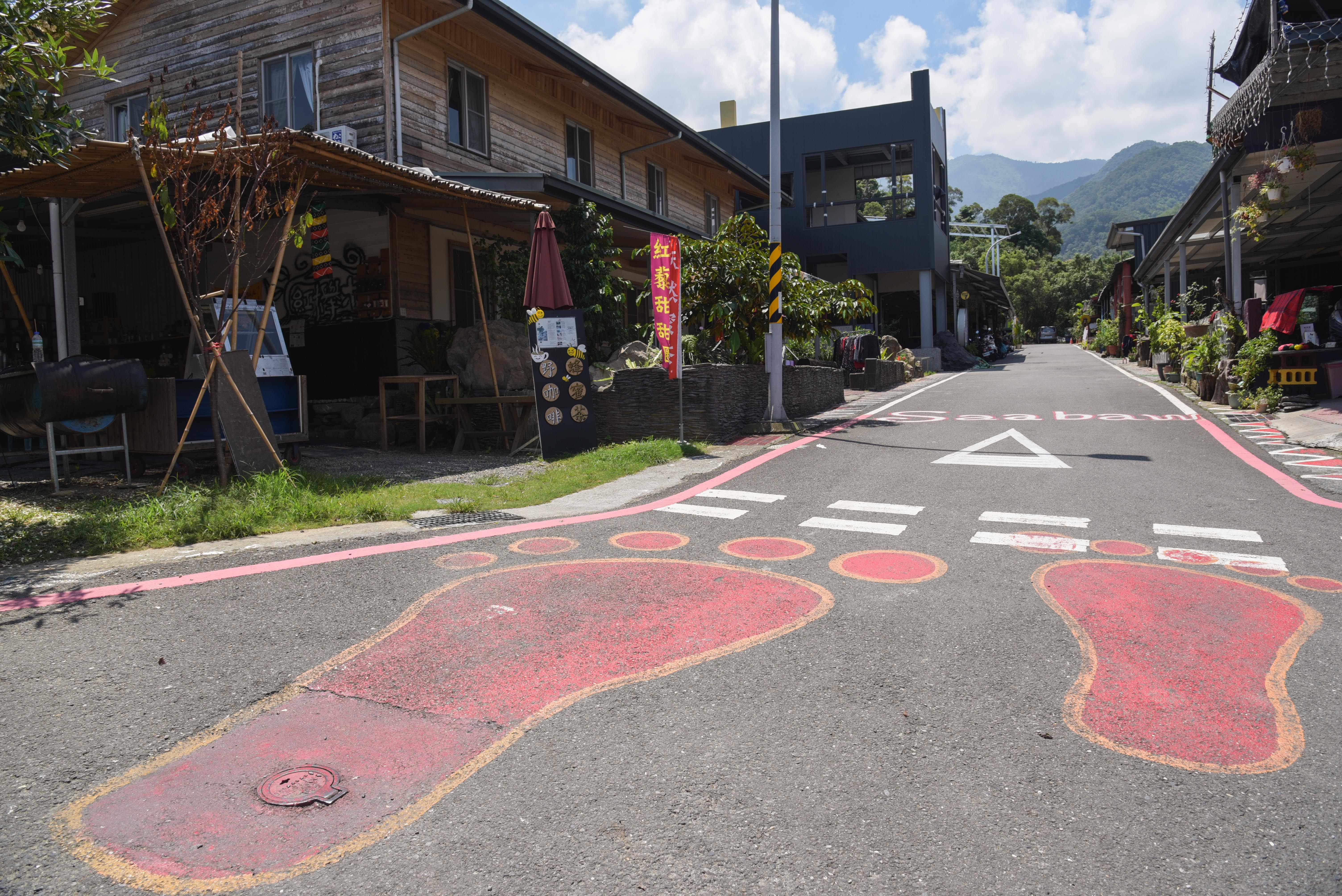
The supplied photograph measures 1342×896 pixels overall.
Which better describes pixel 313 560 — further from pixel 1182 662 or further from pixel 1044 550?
pixel 1182 662

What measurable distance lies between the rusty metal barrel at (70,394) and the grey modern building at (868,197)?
76.9ft

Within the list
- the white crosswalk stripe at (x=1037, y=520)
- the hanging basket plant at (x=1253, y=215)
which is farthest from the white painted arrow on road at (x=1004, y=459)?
the hanging basket plant at (x=1253, y=215)

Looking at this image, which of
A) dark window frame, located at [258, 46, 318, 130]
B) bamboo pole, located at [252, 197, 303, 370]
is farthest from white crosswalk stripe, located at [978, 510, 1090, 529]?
dark window frame, located at [258, 46, 318, 130]

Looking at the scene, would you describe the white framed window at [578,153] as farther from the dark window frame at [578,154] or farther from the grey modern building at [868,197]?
the grey modern building at [868,197]

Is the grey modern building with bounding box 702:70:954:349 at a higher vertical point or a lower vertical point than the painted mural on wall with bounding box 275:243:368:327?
higher

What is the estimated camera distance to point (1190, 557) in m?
5.47

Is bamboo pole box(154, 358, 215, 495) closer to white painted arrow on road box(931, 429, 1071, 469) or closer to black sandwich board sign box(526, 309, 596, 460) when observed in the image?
black sandwich board sign box(526, 309, 596, 460)

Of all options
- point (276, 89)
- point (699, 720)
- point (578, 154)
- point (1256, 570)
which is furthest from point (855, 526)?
point (578, 154)

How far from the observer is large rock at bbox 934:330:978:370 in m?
32.8

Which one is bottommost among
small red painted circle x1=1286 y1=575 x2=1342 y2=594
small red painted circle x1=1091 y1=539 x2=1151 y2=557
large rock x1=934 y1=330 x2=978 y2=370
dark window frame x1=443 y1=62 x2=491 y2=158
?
small red painted circle x1=1286 y1=575 x2=1342 y2=594

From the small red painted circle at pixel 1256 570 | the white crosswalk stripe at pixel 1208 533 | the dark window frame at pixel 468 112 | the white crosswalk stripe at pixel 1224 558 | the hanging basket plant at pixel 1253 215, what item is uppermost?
the dark window frame at pixel 468 112

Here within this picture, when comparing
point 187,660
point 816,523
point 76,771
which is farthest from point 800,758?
point 816,523

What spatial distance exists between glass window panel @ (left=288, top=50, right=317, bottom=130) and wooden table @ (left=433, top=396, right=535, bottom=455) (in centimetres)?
567

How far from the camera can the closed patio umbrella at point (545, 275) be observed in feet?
33.8
